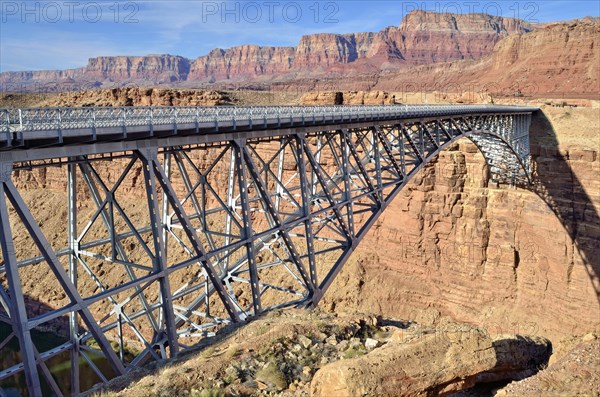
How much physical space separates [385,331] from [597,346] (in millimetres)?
4198

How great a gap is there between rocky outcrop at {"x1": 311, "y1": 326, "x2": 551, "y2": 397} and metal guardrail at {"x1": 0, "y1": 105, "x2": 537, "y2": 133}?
21.1 feet

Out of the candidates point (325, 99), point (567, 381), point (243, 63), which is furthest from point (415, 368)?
point (243, 63)

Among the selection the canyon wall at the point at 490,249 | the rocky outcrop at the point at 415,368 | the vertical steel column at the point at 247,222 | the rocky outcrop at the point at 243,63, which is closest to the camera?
the rocky outcrop at the point at 415,368

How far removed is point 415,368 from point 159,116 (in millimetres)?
7600

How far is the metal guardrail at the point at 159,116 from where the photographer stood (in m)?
8.69

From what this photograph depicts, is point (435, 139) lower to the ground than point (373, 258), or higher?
higher

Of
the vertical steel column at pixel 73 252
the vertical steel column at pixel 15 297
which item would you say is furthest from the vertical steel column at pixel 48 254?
the vertical steel column at pixel 73 252

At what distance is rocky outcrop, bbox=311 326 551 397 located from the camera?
715cm

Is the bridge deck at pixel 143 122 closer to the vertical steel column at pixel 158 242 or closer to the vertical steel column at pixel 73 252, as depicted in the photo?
the vertical steel column at pixel 158 242

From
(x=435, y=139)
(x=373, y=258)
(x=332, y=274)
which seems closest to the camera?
(x=332, y=274)

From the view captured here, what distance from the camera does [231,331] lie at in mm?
11461

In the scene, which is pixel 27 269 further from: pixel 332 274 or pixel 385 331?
pixel 385 331

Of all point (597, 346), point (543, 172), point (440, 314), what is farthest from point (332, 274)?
point (543, 172)

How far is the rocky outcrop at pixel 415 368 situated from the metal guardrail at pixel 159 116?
643 centimetres
